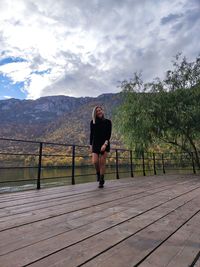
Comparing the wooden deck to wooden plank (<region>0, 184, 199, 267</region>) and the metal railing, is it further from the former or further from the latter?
the metal railing

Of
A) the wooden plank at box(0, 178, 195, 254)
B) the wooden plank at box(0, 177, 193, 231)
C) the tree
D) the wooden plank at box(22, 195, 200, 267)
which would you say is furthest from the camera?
the tree

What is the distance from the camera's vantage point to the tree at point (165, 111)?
10664 millimetres

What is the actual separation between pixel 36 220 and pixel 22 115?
171281 mm

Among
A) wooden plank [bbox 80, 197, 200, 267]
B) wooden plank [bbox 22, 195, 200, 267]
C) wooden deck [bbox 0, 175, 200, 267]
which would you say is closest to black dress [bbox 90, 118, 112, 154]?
wooden deck [bbox 0, 175, 200, 267]

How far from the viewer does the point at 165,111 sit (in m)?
10.8

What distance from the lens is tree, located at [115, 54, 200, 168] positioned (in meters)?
10.7

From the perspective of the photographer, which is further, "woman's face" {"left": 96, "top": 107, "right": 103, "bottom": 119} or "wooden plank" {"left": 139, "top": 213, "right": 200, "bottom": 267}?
"woman's face" {"left": 96, "top": 107, "right": 103, "bottom": 119}

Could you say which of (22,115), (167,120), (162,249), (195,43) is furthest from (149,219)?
(22,115)

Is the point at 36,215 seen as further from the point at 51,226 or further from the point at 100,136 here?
the point at 100,136

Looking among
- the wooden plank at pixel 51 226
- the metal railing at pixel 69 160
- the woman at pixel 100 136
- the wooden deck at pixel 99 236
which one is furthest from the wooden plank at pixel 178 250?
the metal railing at pixel 69 160

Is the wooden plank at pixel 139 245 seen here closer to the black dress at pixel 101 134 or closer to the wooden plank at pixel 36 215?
the wooden plank at pixel 36 215

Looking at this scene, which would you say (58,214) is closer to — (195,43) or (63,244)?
(63,244)

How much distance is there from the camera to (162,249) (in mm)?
1455

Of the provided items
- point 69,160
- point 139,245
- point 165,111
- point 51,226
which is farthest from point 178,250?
point 165,111
